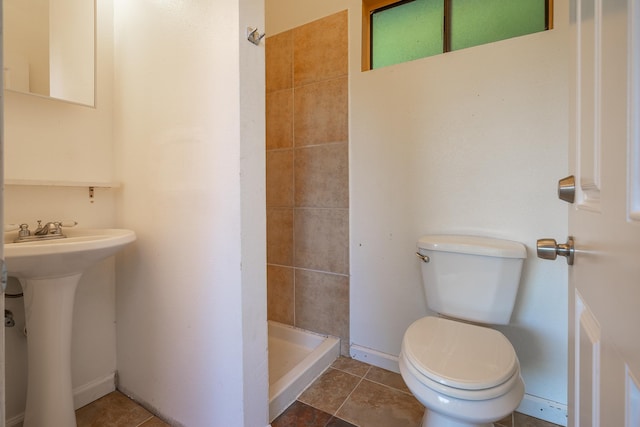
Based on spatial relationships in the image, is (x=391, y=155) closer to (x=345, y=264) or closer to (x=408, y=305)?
(x=345, y=264)

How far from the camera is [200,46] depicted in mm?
1048

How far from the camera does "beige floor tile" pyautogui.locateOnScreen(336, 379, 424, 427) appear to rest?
124 cm

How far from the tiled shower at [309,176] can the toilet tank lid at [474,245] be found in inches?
21.5

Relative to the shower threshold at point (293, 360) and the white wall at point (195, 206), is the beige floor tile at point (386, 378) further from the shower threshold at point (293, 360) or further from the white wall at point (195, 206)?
the white wall at point (195, 206)

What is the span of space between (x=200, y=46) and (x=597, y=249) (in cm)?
125

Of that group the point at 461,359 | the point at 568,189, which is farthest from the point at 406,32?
the point at 461,359

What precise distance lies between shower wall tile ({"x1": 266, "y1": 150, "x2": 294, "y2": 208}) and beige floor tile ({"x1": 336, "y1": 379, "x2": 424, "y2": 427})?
116 cm

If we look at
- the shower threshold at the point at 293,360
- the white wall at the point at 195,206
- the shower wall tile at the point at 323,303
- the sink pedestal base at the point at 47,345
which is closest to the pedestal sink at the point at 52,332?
the sink pedestal base at the point at 47,345

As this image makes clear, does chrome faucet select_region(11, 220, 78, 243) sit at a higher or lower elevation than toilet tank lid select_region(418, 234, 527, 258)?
higher

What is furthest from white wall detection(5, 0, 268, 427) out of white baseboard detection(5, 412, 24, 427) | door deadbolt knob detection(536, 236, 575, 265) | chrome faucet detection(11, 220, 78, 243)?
door deadbolt knob detection(536, 236, 575, 265)

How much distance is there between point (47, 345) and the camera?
3.45ft

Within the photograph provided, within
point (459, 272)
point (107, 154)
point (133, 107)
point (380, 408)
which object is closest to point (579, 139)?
point (459, 272)

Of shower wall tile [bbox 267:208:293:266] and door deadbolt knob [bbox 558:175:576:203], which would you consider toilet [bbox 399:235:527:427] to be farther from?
shower wall tile [bbox 267:208:293:266]

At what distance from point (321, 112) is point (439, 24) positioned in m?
0.78
